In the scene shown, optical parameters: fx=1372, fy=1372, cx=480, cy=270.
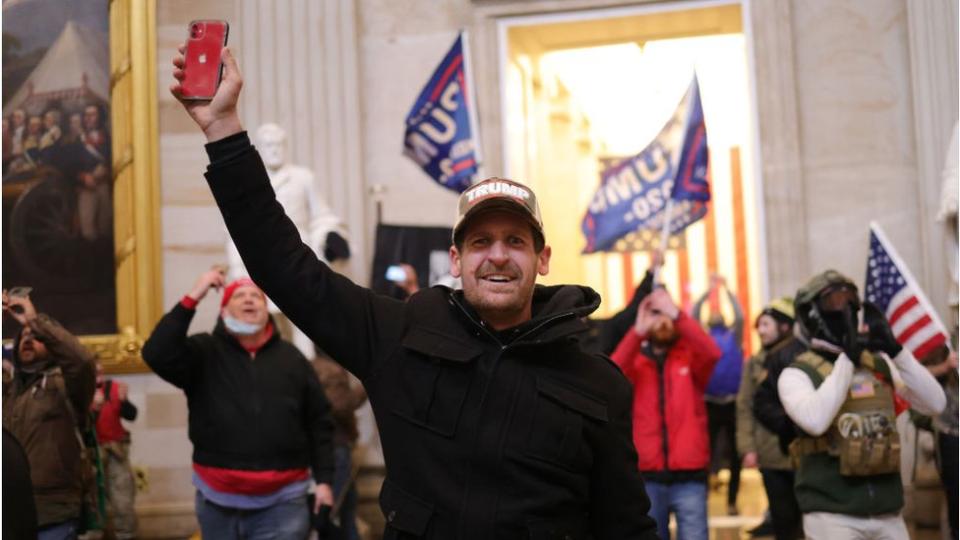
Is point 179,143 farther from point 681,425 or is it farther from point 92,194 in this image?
point 681,425

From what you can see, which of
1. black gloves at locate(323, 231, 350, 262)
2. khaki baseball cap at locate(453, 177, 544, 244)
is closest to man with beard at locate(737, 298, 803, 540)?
black gloves at locate(323, 231, 350, 262)

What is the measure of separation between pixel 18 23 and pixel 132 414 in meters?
4.16

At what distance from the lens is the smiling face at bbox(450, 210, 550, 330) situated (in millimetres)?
3211

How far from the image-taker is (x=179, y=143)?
1187 centimetres

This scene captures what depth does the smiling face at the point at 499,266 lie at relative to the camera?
3.21 metres

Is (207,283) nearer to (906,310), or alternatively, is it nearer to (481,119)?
(906,310)

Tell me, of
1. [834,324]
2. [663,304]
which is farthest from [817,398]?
[663,304]

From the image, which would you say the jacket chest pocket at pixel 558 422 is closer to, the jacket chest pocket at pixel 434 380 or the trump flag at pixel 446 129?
the jacket chest pocket at pixel 434 380

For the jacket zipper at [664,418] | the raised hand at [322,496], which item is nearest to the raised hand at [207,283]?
the raised hand at [322,496]

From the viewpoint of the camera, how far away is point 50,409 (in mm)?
6758

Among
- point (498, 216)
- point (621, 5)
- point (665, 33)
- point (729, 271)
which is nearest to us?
point (498, 216)

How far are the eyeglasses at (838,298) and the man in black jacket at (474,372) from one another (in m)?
2.80

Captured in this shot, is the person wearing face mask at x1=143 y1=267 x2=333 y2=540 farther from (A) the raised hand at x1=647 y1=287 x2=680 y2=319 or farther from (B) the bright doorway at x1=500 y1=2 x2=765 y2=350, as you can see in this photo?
(B) the bright doorway at x1=500 y1=2 x2=765 y2=350

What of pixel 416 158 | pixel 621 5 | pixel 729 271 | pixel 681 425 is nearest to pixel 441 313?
pixel 681 425
